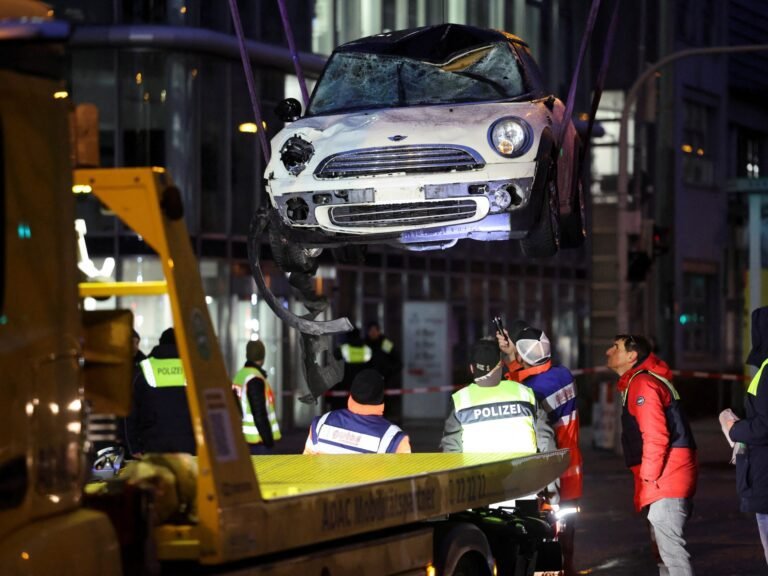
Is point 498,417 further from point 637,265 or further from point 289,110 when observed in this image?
point 637,265

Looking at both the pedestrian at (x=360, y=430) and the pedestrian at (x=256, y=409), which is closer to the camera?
the pedestrian at (x=360, y=430)

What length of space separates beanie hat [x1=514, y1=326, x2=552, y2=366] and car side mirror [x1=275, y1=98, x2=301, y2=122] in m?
2.13

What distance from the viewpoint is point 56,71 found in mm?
5543

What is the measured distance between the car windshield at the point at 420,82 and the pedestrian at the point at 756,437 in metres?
2.52

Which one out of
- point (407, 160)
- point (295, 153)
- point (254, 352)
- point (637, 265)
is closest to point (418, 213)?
point (407, 160)

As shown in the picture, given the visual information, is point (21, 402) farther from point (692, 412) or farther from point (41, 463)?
point (692, 412)

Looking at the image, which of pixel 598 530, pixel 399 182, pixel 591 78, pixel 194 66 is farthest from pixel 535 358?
pixel 591 78

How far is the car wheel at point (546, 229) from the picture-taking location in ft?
35.4

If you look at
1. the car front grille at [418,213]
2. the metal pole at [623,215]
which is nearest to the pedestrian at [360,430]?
the car front grille at [418,213]

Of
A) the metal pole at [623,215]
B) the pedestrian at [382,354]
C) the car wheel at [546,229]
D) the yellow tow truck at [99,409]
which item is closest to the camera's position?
the yellow tow truck at [99,409]

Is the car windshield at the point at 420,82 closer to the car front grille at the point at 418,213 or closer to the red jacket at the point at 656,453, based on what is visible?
the car front grille at the point at 418,213

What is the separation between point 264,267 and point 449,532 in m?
19.2

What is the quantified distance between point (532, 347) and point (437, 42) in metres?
2.24

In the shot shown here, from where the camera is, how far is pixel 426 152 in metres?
10.4
